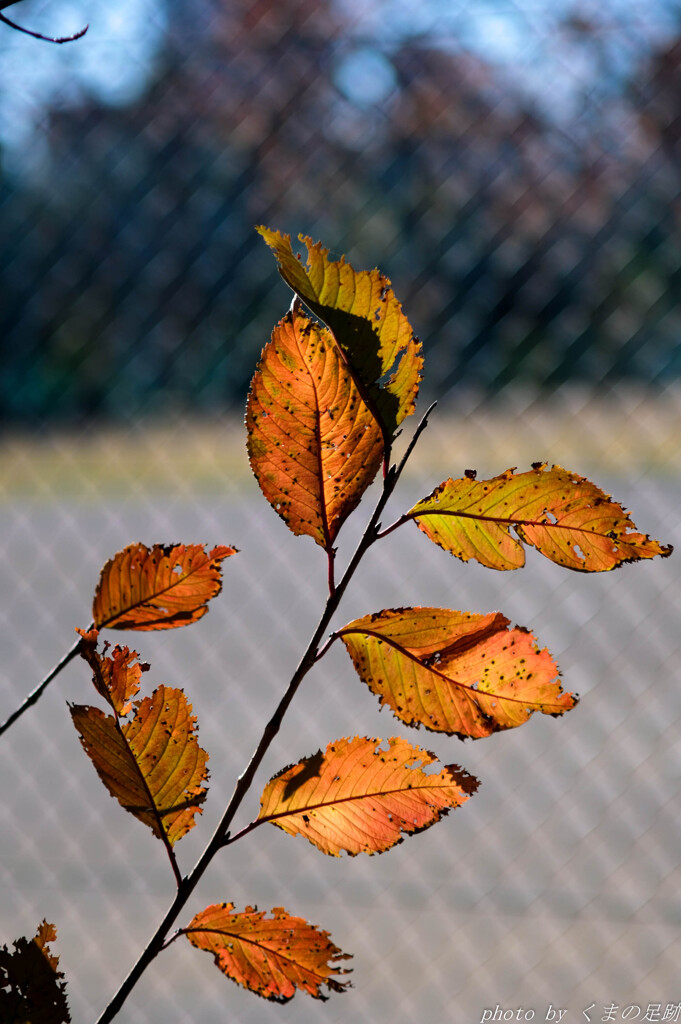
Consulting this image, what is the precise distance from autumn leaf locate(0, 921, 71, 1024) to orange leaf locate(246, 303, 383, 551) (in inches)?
4.7

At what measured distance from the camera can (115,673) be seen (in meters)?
0.22

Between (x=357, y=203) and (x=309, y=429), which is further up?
(x=357, y=203)

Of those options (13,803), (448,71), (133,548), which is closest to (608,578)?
(448,71)

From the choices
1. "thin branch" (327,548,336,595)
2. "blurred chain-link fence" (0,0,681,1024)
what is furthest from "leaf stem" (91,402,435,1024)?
"blurred chain-link fence" (0,0,681,1024)

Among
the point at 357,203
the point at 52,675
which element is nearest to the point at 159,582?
the point at 52,675

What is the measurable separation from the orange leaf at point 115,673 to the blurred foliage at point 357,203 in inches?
90.8

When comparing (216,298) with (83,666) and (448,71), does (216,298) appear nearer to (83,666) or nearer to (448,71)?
(448,71)

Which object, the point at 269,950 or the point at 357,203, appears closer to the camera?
the point at 269,950

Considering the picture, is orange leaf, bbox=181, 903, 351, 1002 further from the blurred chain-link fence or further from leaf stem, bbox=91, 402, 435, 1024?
the blurred chain-link fence

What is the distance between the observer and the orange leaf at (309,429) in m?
0.23

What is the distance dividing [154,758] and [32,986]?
63 millimetres

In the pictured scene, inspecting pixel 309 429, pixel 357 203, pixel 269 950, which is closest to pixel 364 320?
pixel 309 429

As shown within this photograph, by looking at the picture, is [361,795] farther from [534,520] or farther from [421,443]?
[421,443]

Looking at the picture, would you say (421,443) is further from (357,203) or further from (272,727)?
(272,727)
